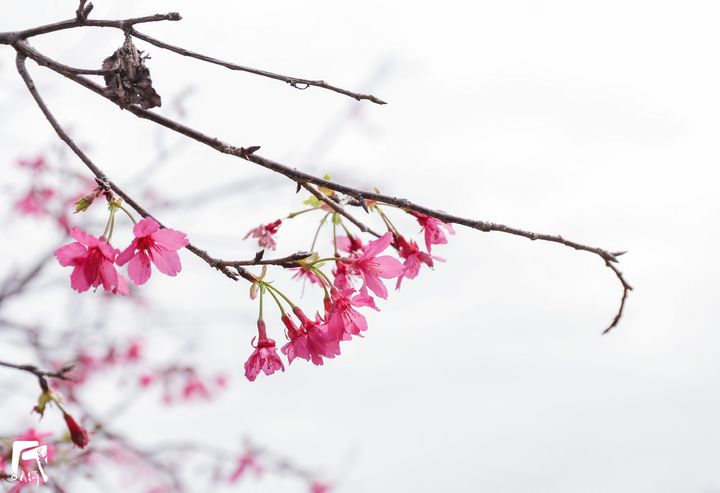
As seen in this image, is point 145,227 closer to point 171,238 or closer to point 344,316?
point 171,238

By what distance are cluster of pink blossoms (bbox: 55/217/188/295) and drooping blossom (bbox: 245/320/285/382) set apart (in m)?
0.28

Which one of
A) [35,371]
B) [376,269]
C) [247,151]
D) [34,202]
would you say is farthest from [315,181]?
[34,202]

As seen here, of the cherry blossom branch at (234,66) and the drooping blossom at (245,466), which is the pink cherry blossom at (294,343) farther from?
the drooping blossom at (245,466)

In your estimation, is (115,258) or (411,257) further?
(411,257)

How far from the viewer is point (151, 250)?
1667 mm

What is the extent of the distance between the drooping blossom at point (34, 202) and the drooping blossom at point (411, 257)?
5.20 metres

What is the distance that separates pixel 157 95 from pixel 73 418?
A: 1180 mm

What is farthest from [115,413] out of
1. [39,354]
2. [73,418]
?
[73,418]

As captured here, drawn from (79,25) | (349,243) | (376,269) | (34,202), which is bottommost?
(376,269)

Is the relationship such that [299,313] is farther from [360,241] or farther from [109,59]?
[109,59]

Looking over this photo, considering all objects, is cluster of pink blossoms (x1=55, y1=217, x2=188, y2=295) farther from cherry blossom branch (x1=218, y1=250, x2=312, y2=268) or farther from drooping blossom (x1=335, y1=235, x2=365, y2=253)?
drooping blossom (x1=335, y1=235, x2=365, y2=253)
